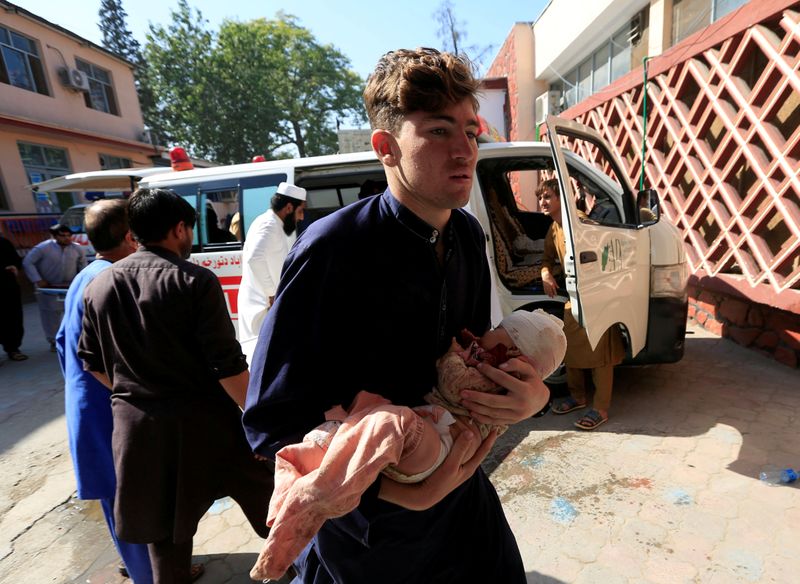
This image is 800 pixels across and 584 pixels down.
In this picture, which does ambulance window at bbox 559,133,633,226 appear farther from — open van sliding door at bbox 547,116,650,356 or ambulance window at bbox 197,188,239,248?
ambulance window at bbox 197,188,239,248

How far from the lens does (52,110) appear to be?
36.8 feet

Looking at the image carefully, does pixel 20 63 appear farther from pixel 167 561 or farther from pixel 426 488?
pixel 426 488

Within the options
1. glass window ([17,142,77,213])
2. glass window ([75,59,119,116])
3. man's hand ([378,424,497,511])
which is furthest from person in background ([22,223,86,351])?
glass window ([75,59,119,116])

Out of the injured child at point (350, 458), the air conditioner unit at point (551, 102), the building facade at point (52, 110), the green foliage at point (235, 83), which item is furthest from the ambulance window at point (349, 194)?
the green foliage at point (235, 83)

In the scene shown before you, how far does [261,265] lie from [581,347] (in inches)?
95.3

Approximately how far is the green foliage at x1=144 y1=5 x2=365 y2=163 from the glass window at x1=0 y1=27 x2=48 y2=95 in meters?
9.31

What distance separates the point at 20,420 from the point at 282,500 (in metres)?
4.47

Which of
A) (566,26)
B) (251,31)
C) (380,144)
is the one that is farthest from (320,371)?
(251,31)

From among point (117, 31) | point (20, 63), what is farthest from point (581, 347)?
point (117, 31)

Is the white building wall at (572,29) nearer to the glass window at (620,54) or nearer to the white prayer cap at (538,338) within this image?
the glass window at (620,54)

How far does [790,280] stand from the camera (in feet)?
10.7

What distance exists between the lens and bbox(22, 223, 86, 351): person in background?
517cm

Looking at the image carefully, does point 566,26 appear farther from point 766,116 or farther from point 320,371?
point 320,371

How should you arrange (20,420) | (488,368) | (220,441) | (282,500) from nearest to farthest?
(282,500), (488,368), (220,441), (20,420)
